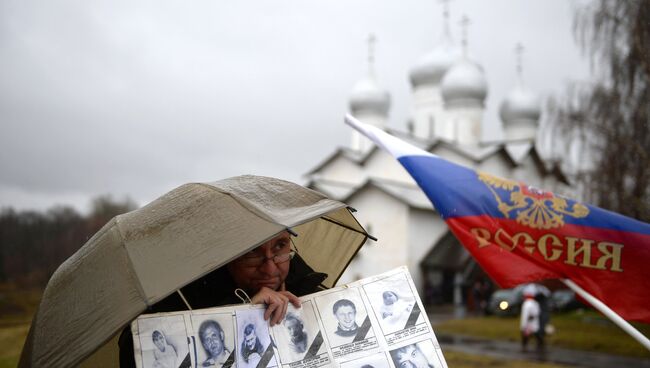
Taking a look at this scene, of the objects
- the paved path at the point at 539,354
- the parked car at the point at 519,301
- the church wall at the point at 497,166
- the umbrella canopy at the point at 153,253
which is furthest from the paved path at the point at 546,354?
the church wall at the point at 497,166

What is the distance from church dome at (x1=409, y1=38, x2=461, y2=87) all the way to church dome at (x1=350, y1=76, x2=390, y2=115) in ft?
8.13

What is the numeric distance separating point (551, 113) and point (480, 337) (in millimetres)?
6656

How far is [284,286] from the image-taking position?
9.84 feet

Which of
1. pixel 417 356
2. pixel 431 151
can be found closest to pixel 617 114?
pixel 417 356

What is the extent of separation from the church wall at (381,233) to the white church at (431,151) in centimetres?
5

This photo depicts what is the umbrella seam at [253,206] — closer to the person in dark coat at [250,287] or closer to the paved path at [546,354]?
the person in dark coat at [250,287]

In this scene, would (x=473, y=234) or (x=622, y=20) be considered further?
(x=622, y=20)

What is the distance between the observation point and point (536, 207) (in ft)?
12.9

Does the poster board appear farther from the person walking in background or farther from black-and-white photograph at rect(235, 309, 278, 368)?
the person walking in background

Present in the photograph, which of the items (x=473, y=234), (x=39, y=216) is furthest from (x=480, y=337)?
(x=39, y=216)

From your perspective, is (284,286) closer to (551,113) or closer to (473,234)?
(473,234)

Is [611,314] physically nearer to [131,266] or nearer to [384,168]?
[131,266]

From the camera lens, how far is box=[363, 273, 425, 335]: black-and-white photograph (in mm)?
2830

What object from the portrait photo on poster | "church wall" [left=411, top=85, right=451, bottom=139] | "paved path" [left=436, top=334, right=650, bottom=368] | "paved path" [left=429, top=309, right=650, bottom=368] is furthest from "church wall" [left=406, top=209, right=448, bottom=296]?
the portrait photo on poster
